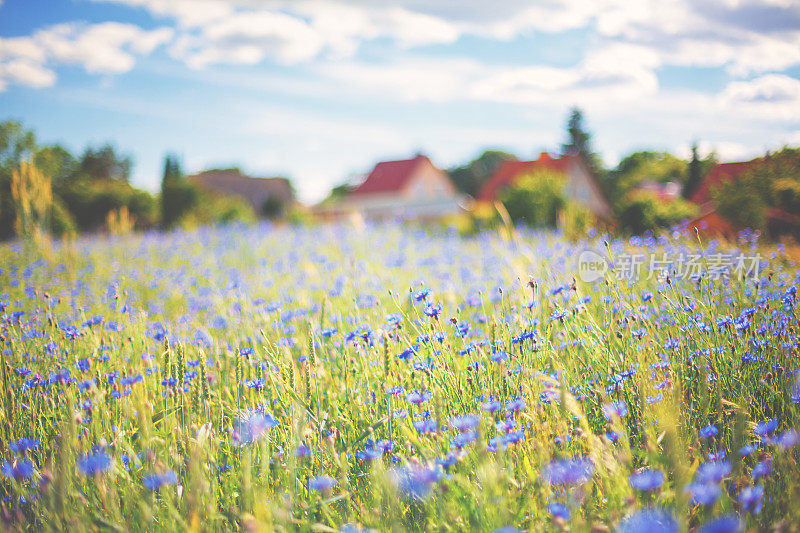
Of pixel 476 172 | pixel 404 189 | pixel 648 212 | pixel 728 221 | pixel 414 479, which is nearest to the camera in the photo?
pixel 414 479

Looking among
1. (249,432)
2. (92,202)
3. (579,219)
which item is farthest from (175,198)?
(249,432)

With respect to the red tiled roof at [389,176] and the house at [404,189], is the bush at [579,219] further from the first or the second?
the red tiled roof at [389,176]

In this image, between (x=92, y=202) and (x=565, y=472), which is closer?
(x=565, y=472)

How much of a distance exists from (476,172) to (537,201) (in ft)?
132

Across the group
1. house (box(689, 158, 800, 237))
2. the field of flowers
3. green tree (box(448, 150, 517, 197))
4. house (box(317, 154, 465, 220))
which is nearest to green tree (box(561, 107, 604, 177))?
green tree (box(448, 150, 517, 197))

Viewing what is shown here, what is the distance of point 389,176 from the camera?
31.3 meters

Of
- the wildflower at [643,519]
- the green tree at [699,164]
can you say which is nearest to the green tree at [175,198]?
the green tree at [699,164]

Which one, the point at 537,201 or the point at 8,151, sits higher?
the point at 8,151

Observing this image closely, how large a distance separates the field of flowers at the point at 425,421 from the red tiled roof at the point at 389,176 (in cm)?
2743

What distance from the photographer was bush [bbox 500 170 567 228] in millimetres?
11641

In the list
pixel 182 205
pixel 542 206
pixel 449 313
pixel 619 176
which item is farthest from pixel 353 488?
pixel 619 176

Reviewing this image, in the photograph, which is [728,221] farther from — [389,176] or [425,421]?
[389,176]

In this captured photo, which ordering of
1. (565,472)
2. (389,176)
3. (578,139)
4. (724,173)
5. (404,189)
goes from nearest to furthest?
(565,472)
(724,173)
(404,189)
(389,176)
(578,139)

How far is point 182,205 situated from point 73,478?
19.7 metres
